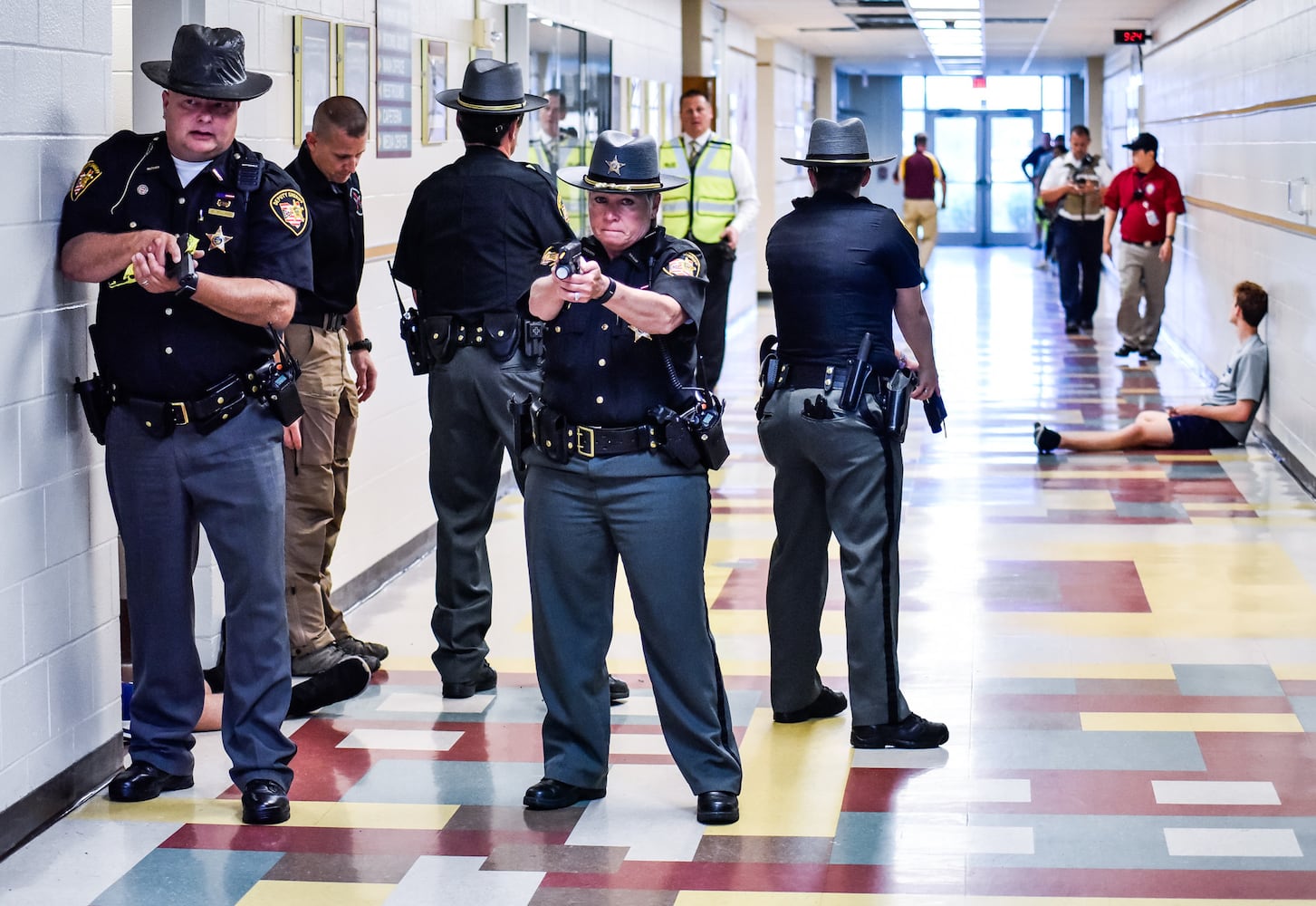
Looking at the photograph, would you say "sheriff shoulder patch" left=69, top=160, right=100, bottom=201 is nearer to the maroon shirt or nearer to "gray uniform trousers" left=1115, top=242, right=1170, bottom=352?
the maroon shirt

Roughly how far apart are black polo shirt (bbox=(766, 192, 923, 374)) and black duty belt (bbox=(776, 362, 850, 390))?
20 millimetres

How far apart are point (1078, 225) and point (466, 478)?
1020cm

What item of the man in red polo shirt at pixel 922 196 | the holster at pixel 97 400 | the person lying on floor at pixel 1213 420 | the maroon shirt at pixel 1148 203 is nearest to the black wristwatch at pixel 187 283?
the holster at pixel 97 400

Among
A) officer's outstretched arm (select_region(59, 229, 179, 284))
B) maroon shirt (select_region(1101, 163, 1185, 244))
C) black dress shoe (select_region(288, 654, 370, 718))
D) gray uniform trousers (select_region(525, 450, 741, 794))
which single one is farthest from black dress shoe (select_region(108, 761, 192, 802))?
maroon shirt (select_region(1101, 163, 1185, 244))

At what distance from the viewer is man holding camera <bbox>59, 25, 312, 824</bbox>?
3.69 meters

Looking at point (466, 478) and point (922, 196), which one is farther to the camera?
point (922, 196)

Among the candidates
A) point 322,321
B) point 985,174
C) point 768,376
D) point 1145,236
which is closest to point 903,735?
point 768,376

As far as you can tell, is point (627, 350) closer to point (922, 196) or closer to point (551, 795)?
point (551, 795)

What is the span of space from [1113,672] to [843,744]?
41.9 inches

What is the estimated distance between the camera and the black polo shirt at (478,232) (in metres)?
4.63

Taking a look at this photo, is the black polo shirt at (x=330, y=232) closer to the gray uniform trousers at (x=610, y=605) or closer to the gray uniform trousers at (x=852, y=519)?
the gray uniform trousers at (x=610, y=605)

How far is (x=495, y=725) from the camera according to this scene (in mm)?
4512

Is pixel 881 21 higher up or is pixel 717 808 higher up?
pixel 881 21

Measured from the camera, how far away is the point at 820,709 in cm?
455
